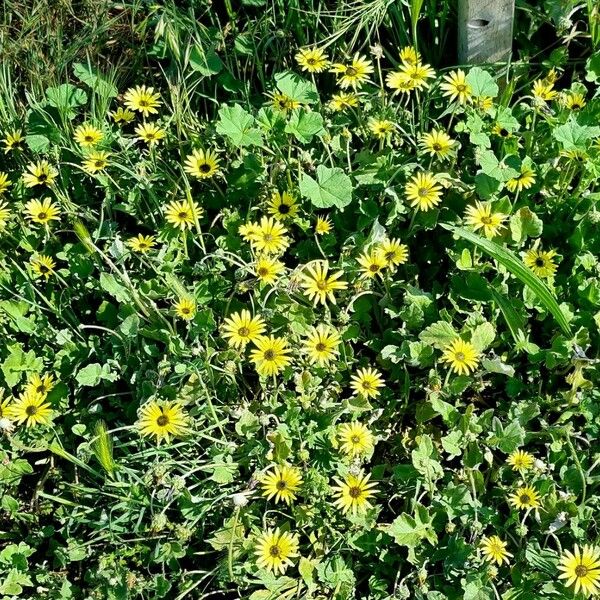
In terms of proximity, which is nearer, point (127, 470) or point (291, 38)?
point (127, 470)

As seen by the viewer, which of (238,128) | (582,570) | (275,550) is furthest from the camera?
(238,128)

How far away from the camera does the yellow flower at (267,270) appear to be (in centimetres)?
253

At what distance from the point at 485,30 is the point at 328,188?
84 centimetres

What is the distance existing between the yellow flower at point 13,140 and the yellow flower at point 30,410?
98cm

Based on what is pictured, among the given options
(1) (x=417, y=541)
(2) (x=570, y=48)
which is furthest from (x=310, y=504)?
(2) (x=570, y=48)

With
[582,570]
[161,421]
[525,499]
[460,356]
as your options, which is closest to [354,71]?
[460,356]

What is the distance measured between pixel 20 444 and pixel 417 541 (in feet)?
3.66

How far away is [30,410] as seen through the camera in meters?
2.52

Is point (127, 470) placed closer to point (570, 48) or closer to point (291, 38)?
point (291, 38)

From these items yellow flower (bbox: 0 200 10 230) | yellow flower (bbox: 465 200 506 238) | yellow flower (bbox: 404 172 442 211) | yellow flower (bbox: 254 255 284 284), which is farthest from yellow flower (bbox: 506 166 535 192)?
yellow flower (bbox: 0 200 10 230)

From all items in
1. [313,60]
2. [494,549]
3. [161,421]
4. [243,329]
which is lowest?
[494,549]

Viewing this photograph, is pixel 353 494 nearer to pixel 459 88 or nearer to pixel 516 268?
pixel 516 268

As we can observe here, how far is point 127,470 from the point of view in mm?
2412

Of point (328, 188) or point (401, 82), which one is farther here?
point (401, 82)
